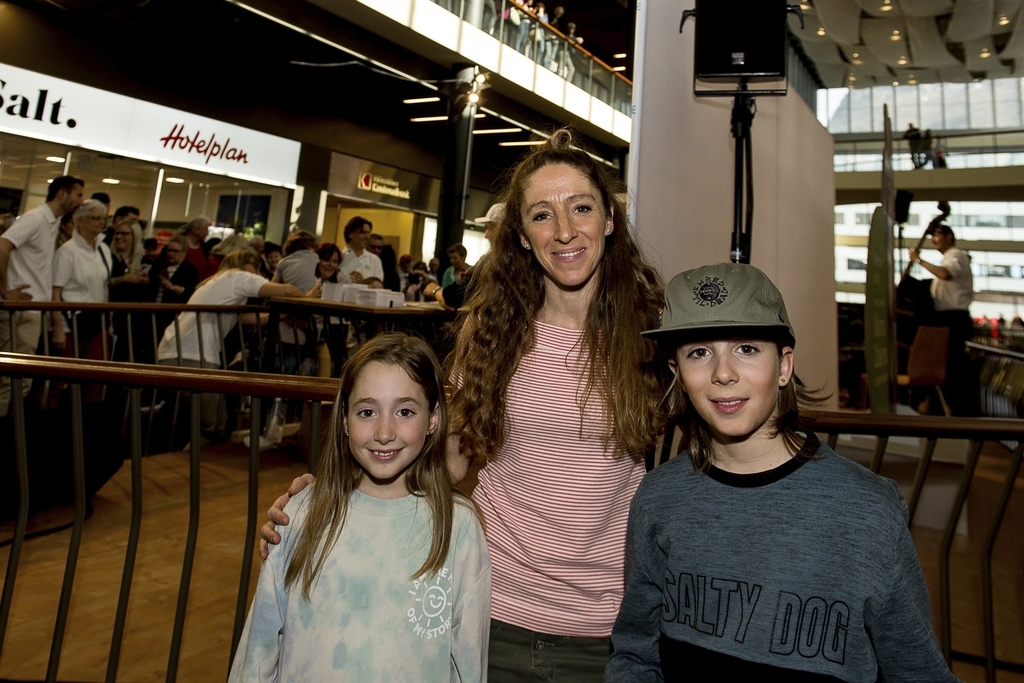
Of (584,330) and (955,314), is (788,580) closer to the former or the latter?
(584,330)

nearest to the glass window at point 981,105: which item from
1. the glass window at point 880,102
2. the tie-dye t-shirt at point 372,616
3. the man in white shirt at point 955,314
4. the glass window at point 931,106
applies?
the glass window at point 931,106

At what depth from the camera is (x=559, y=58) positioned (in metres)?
12.8

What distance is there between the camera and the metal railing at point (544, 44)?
10.7m

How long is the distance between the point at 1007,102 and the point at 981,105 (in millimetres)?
682


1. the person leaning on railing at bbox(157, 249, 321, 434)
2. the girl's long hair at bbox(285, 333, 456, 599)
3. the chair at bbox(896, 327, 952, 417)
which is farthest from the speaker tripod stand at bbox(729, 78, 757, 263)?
the chair at bbox(896, 327, 952, 417)

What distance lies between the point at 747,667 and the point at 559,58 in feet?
43.1

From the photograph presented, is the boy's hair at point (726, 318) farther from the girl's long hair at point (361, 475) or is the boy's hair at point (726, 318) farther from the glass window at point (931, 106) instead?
the glass window at point (931, 106)

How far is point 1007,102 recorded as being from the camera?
771 inches

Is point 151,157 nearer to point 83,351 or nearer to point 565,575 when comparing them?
point 83,351

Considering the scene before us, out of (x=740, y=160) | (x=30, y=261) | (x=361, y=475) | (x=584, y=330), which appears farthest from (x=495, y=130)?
(x=361, y=475)

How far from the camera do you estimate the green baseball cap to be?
1156 mm

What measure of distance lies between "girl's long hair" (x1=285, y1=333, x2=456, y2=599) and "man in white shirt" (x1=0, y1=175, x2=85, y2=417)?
156 inches

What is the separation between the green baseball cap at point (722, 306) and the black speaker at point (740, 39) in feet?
7.64

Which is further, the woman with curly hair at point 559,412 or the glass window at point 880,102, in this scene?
the glass window at point 880,102
